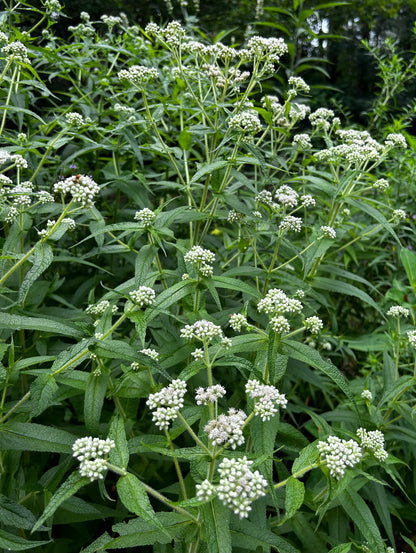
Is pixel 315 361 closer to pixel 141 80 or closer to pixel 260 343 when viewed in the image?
pixel 260 343

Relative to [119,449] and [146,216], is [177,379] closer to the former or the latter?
[119,449]

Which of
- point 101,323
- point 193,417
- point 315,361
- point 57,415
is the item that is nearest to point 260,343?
point 315,361

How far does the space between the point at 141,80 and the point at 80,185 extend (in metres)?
1.36

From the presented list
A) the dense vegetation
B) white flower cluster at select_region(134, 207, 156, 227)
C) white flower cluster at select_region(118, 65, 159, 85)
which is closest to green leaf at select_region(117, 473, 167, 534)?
the dense vegetation

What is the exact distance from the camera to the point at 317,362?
2178 millimetres

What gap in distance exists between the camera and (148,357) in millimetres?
2082

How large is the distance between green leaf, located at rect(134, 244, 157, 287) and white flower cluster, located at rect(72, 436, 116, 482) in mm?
918

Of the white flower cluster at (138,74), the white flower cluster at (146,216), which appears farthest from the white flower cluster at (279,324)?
the white flower cluster at (138,74)

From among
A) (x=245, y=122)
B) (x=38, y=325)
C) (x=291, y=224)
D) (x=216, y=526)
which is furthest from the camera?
(x=291, y=224)

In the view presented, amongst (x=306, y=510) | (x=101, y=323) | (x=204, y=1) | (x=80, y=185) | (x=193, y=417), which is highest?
(x=204, y=1)

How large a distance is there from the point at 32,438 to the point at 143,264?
105 cm

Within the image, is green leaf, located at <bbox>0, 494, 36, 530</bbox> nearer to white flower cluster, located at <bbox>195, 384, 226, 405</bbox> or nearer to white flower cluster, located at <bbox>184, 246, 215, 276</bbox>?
white flower cluster, located at <bbox>195, 384, 226, 405</bbox>

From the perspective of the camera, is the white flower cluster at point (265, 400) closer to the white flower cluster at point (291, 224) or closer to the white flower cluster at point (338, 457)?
the white flower cluster at point (338, 457)

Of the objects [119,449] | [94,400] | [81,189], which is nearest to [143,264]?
[81,189]
